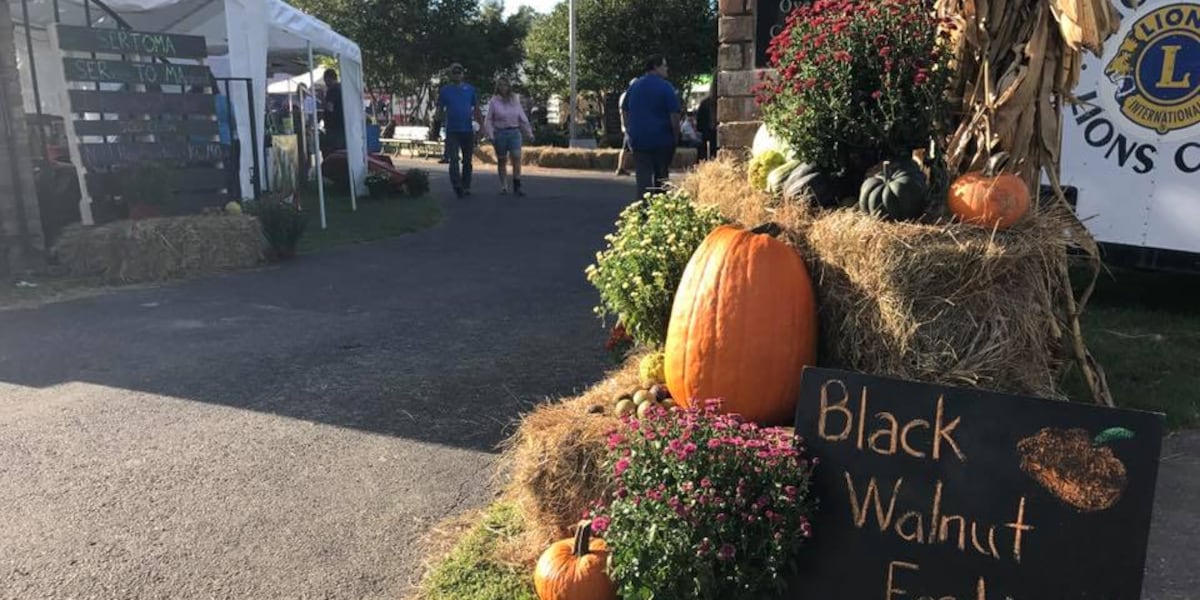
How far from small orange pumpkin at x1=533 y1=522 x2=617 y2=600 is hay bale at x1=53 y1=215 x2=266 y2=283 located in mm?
6757

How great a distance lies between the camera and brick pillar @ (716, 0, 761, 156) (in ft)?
15.7

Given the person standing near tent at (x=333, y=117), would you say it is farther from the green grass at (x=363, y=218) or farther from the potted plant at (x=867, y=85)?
the potted plant at (x=867, y=85)

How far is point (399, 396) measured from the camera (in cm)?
486

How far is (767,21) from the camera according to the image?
4781mm

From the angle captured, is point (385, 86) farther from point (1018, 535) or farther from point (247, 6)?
point (1018, 535)

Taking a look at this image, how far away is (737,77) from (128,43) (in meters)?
7.11

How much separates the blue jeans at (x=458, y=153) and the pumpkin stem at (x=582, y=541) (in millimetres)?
11808

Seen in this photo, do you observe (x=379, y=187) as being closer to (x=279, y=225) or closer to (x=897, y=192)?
(x=279, y=225)

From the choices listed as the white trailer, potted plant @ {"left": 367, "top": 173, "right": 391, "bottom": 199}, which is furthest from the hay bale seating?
potted plant @ {"left": 367, "top": 173, "right": 391, "bottom": 199}

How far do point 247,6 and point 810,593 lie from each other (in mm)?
9849

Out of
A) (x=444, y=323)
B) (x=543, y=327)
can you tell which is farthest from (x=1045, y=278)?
(x=444, y=323)

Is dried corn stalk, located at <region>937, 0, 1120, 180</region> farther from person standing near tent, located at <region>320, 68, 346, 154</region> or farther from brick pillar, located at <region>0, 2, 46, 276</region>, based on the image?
person standing near tent, located at <region>320, 68, 346, 154</region>

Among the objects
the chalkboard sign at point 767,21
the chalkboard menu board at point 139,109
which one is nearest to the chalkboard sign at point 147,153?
the chalkboard menu board at point 139,109

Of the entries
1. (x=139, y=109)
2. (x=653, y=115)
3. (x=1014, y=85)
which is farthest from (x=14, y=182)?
(x=1014, y=85)
